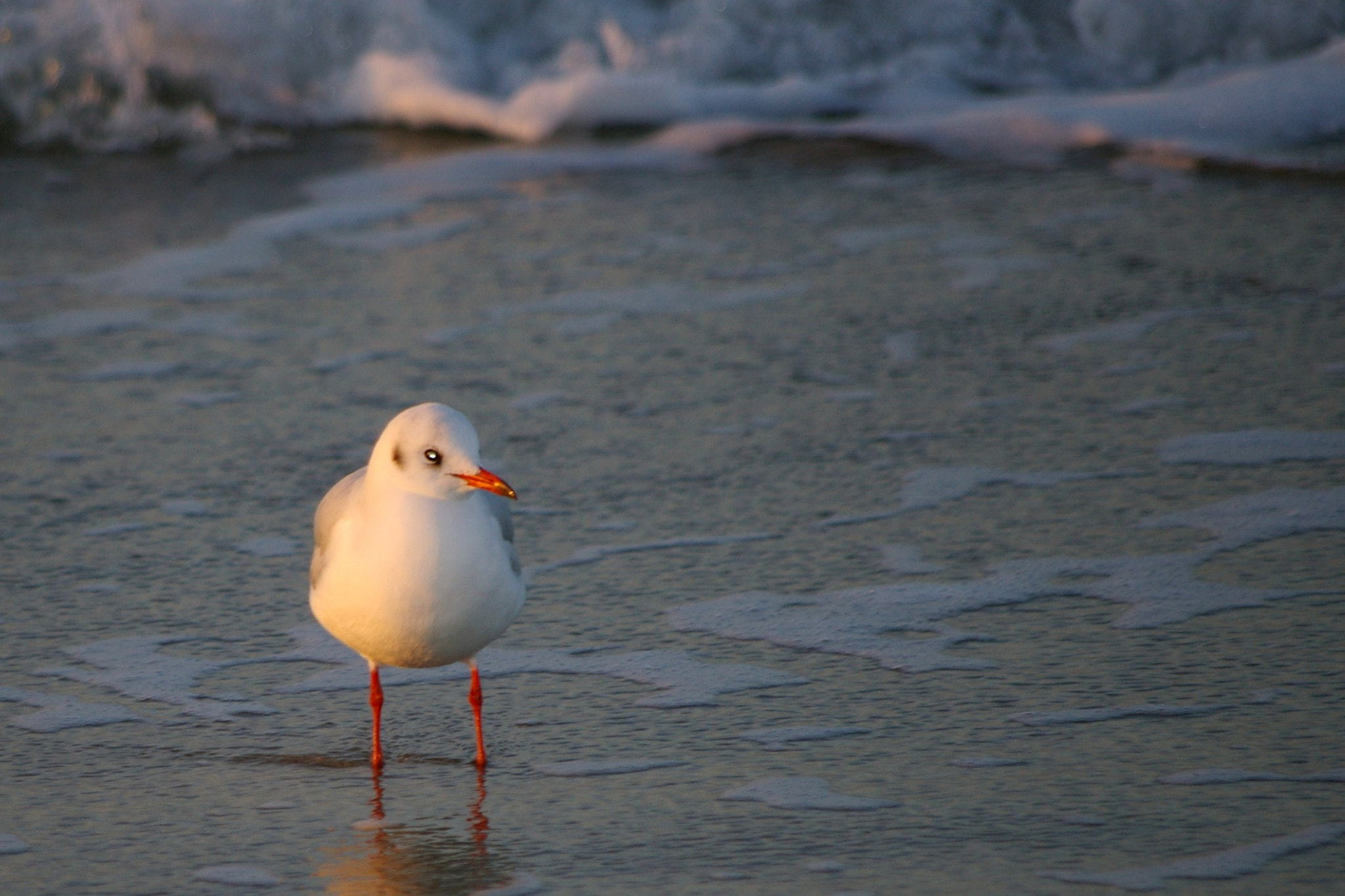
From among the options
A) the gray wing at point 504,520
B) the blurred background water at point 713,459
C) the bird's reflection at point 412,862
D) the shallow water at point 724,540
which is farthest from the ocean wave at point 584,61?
the bird's reflection at point 412,862

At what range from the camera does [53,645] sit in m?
3.85

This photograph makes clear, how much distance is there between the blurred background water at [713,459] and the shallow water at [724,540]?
16mm

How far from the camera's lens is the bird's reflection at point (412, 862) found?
2850 millimetres

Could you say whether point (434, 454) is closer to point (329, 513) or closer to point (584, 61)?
point (329, 513)

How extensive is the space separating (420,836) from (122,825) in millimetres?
525

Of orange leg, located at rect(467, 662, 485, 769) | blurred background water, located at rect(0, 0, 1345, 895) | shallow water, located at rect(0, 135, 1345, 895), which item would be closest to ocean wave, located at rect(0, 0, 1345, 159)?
blurred background water, located at rect(0, 0, 1345, 895)

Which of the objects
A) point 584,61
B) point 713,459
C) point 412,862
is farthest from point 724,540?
point 584,61

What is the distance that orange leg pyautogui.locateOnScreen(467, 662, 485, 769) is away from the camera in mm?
3320

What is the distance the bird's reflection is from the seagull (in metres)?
0.27

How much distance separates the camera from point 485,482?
10.4 feet

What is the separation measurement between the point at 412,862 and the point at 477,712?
0.47 metres

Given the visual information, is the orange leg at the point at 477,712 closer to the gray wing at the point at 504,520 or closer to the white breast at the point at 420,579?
the white breast at the point at 420,579

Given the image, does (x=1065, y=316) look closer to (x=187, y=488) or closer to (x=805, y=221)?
(x=805, y=221)

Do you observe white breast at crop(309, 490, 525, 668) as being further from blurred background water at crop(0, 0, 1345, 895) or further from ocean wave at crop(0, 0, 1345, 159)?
ocean wave at crop(0, 0, 1345, 159)
